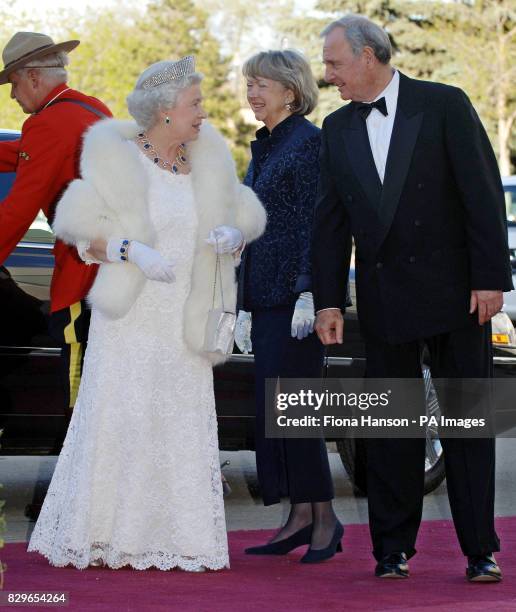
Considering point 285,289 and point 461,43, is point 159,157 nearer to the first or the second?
point 285,289

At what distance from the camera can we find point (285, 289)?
18.2 ft

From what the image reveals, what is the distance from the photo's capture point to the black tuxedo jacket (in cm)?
493

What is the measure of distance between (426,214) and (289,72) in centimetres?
100

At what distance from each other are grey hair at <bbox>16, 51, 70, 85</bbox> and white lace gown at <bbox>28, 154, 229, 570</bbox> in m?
0.96

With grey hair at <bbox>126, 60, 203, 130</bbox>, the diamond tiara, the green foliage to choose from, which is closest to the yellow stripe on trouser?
grey hair at <bbox>126, 60, 203, 130</bbox>

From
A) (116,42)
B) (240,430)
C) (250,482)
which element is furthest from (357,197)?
(116,42)

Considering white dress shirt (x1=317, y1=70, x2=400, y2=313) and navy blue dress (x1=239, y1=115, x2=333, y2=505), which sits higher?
white dress shirt (x1=317, y1=70, x2=400, y2=313)

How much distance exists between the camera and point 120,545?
5.22 meters

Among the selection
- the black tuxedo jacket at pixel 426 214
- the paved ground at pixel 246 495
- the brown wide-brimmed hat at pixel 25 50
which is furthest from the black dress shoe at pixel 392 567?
the brown wide-brimmed hat at pixel 25 50

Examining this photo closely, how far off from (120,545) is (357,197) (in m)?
1.57

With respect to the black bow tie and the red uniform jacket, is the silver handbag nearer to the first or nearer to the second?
the red uniform jacket

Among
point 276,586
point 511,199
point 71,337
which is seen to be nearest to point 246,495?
point 71,337

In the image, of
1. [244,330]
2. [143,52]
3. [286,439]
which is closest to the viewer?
[286,439]

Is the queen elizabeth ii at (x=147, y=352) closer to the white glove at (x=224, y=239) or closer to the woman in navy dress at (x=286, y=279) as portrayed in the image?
the white glove at (x=224, y=239)
